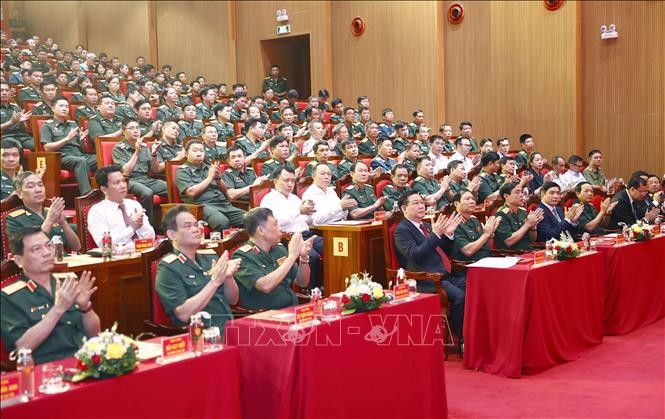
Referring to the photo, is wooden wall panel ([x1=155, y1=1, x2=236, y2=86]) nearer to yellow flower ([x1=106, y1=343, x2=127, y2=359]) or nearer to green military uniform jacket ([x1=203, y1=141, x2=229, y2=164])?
green military uniform jacket ([x1=203, y1=141, x2=229, y2=164])

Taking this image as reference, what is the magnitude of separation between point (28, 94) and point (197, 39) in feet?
24.2

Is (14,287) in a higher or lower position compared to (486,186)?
lower

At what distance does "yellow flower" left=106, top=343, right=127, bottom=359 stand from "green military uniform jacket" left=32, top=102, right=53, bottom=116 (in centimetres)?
636

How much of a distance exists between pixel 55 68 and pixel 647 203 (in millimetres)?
9759

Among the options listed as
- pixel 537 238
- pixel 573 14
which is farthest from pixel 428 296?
pixel 573 14

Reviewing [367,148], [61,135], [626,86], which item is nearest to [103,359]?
[61,135]

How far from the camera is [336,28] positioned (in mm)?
13930

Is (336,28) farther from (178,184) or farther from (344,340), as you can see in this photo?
(344,340)

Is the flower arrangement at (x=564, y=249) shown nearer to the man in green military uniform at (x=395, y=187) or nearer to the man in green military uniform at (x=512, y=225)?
the man in green military uniform at (x=512, y=225)

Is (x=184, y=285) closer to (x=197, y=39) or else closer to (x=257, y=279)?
(x=257, y=279)

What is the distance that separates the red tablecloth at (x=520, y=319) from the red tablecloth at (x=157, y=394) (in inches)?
84.7

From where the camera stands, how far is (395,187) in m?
6.70

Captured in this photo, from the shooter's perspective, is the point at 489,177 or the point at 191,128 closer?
the point at 489,177

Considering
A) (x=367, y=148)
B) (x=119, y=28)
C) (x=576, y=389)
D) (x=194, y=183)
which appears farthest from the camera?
(x=119, y=28)
